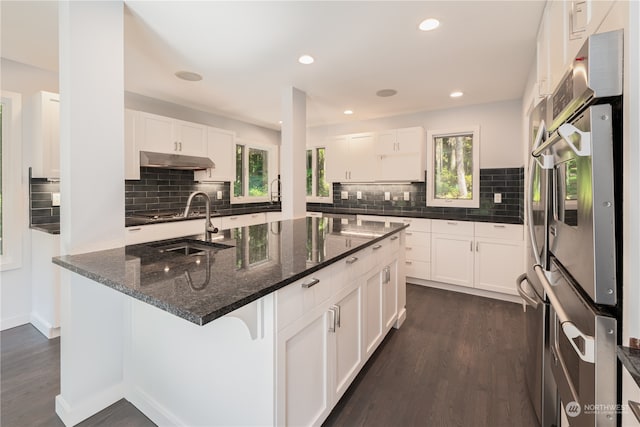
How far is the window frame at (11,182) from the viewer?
2686mm

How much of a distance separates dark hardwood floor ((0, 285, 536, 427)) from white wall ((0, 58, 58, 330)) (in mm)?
174

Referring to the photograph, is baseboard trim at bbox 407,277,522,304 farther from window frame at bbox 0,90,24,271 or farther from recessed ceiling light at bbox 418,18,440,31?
window frame at bbox 0,90,24,271

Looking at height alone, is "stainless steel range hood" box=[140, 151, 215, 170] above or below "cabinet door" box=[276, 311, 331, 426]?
above

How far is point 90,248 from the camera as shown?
1.63 m

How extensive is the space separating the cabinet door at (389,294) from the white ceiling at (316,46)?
1.84 meters

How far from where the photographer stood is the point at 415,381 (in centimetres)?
192

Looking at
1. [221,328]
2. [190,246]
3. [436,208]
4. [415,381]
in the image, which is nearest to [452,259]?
[436,208]

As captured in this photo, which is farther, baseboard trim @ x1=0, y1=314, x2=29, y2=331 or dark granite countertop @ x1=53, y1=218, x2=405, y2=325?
baseboard trim @ x1=0, y1=314, x2=29, y2=331

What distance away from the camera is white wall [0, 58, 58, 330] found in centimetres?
271

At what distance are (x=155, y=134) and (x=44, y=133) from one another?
1059 mm

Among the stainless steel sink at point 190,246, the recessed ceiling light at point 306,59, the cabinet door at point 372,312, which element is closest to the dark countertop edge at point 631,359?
the cabinet door at point 372,312

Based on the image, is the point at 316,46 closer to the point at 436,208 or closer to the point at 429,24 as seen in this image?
the point at 429,24

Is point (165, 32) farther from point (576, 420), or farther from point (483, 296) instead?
point (483, 296)

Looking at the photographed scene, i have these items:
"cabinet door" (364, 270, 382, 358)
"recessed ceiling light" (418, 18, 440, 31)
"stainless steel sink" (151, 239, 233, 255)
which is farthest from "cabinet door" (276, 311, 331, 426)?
"recessed ceiling light" (418, 18, 440, 31)
